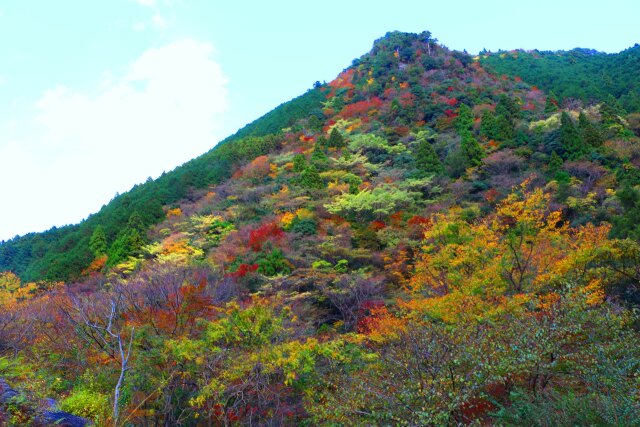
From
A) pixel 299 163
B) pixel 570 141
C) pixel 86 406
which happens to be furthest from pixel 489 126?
pixel 86 406

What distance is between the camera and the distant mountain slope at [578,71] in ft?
141

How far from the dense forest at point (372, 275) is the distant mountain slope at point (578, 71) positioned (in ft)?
1.49

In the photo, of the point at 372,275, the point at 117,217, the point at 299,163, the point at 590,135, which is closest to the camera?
the point at 372,275

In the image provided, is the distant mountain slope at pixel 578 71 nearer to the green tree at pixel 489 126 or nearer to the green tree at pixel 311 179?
the green tree at pixel 489 126

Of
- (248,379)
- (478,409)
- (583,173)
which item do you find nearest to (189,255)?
(248,379)

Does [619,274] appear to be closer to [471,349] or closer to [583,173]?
[471,349]

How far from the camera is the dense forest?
26.2 ft

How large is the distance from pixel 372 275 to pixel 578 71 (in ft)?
156

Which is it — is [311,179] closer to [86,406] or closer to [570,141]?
[570,141]

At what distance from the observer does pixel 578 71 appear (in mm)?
54688

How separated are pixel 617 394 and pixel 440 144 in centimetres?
3202

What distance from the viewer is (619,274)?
13.4 meters

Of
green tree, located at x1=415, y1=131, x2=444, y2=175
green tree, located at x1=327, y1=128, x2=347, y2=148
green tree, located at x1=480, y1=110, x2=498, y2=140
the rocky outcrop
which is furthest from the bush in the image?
green tree, located at x1=327, y1=128, x2=347, y2=148

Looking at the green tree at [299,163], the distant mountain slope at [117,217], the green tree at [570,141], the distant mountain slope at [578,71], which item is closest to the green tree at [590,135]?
the green tree at [570,141]
